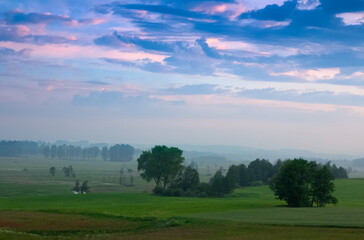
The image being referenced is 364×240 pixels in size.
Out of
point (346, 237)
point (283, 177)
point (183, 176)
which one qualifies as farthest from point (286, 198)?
point (183, 176)

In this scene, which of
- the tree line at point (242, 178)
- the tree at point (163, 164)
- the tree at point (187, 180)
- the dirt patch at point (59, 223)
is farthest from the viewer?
the tree at point (163, 164)

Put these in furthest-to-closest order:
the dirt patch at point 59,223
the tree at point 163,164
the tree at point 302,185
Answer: the tree at point 163,164
the tree at point 302,185
the dirt patch at point 59,223

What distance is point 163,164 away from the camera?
116438 mm

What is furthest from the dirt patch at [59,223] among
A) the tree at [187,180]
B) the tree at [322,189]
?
the tree at [187,180]

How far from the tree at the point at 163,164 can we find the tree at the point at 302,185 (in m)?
45.4

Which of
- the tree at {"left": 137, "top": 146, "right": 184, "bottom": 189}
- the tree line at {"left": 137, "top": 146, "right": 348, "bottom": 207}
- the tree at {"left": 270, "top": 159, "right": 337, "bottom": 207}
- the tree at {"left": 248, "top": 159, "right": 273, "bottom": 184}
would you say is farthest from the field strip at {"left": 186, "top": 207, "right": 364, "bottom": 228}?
the tree at {"left": 248, "top": 159, "right": 273, "bottom": 184}

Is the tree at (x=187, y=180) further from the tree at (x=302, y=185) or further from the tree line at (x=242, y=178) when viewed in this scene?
the tree at (x=302, y=185)

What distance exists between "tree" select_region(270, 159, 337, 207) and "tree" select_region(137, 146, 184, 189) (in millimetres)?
45444

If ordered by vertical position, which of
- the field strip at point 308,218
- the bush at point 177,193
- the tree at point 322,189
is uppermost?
the tree at point 322,189

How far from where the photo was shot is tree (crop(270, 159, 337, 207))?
238 feet

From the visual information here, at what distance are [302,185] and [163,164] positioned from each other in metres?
51.0

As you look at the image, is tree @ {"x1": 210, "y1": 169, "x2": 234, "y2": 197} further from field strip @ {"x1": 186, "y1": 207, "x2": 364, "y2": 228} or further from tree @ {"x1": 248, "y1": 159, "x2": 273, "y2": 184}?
field strip @ {"x1": 186, "y1": 207, "x2": 364, "y2": 228}

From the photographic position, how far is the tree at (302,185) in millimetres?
72438

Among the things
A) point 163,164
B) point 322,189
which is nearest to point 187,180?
point 163,164
